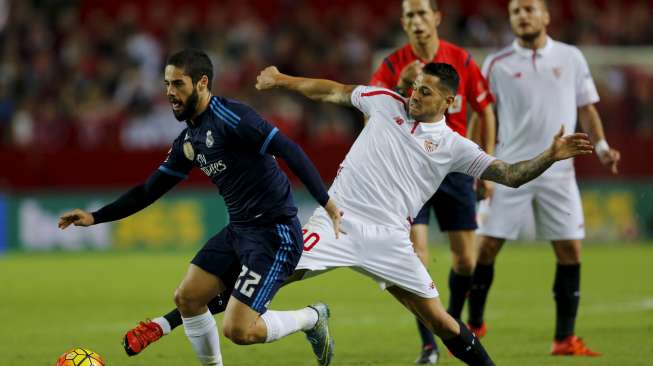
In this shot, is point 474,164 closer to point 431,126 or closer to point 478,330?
point 431,126

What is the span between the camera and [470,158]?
680cm

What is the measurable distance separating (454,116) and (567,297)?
1.60 metres

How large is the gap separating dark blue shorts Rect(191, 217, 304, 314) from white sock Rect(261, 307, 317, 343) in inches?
6.9

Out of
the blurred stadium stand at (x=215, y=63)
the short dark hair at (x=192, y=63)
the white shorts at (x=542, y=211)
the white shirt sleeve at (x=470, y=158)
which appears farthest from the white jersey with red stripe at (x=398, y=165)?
the blurred stadium stand at (x=215, y=63)

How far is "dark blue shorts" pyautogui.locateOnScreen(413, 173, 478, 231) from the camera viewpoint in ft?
27.9

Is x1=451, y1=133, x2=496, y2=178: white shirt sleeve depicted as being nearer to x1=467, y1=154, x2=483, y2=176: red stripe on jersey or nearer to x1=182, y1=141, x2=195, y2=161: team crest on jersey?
x1=467, y1=154, x2=483, y2=176: red stripe on jersey

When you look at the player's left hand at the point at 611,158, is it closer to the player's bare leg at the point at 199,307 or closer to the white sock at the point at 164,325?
the player's bare leg at the point at 199,307

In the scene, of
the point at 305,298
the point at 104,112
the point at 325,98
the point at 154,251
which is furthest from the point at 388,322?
the point at 104,112

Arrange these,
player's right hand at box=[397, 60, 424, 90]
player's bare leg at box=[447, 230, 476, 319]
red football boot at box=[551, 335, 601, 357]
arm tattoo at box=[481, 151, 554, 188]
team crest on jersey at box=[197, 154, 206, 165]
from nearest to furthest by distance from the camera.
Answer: arm tattoo at box=[481, 151, 554, 188]
team crest on jersey at box=[197, 154, 206, 165]
player's right hand at box=[397, 60, 424, 90]
red football boot at box=[551, 335, 601, 357]
player's bare leg at box=[447, 230, 476, 319]

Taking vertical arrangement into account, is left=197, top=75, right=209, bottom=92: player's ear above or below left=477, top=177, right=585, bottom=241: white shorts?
above

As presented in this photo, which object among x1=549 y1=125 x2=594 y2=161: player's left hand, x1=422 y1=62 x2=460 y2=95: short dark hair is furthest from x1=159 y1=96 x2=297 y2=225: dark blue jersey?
x1=549 y1=125 x2=594 y2=161: player's left hand

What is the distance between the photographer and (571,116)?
28.7 feet

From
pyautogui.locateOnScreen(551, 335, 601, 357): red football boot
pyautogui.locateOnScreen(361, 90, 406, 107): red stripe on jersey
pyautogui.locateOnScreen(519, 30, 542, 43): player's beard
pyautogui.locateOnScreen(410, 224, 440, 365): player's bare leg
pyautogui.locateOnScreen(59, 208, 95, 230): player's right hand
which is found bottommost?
pyautogui.locateOnScreen(551, 335, 601, 357): red football boot

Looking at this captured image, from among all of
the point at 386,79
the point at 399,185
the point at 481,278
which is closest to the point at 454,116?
the point at 386,79
